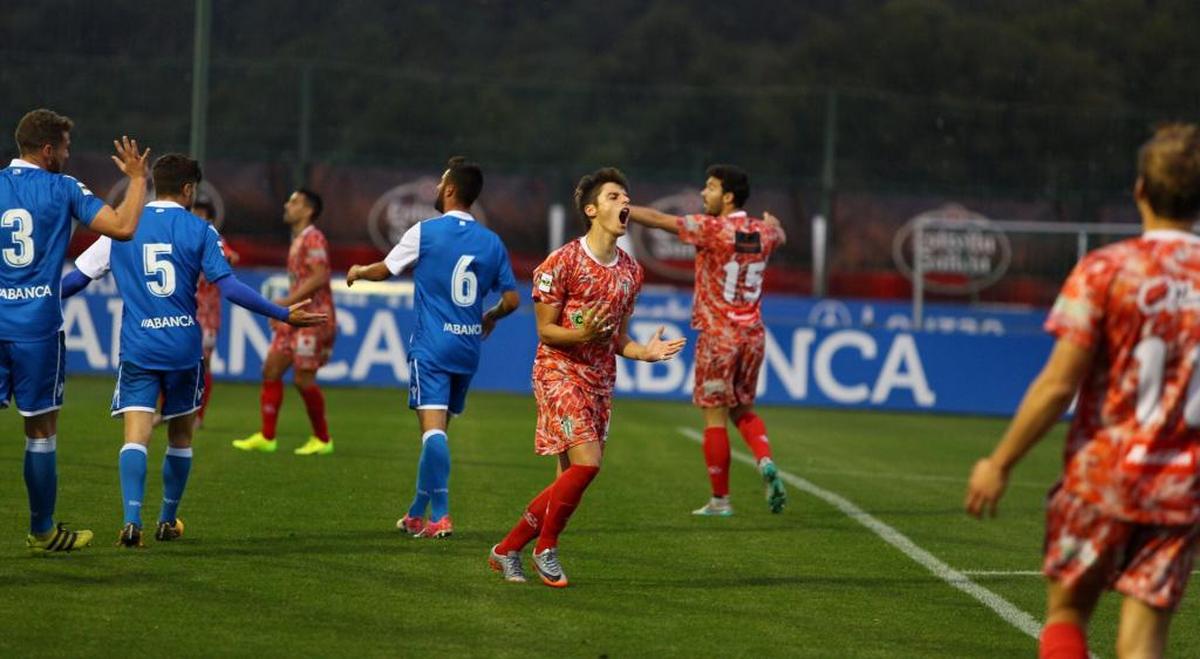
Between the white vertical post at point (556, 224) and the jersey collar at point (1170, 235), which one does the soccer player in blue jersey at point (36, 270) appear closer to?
the jersey collar at point (1170, 235)

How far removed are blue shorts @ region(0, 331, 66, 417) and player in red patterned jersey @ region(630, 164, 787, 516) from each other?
15.5 ft

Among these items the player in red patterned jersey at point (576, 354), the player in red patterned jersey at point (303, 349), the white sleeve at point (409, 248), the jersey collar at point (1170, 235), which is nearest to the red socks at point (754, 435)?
the white sleeve at point (409, 248)

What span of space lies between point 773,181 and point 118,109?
1187cm

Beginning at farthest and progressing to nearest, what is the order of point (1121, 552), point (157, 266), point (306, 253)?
point (306, 253) → point (157, 266) → point (1121, 552)

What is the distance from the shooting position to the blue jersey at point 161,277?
9.20 m

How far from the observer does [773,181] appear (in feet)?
105

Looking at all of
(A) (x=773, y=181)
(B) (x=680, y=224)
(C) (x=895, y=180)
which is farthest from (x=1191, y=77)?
(B) (x=680, y=224)

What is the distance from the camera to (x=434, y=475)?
10.2m

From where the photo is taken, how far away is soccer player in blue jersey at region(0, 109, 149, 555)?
8.65m

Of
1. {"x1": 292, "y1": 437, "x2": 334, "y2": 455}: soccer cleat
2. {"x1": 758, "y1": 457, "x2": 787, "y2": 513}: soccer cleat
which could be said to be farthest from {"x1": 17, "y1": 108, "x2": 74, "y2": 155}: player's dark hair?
{"x1": 292, "y1": 437, "x2": 334, "y2": 455}: soccer cleat

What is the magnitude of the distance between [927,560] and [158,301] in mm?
4470

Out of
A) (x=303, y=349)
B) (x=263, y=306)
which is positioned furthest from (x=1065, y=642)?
(x=303, y=349)

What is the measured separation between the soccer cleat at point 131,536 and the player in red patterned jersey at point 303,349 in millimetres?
5406

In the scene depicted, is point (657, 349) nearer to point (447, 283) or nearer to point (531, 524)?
point (531, 524)
